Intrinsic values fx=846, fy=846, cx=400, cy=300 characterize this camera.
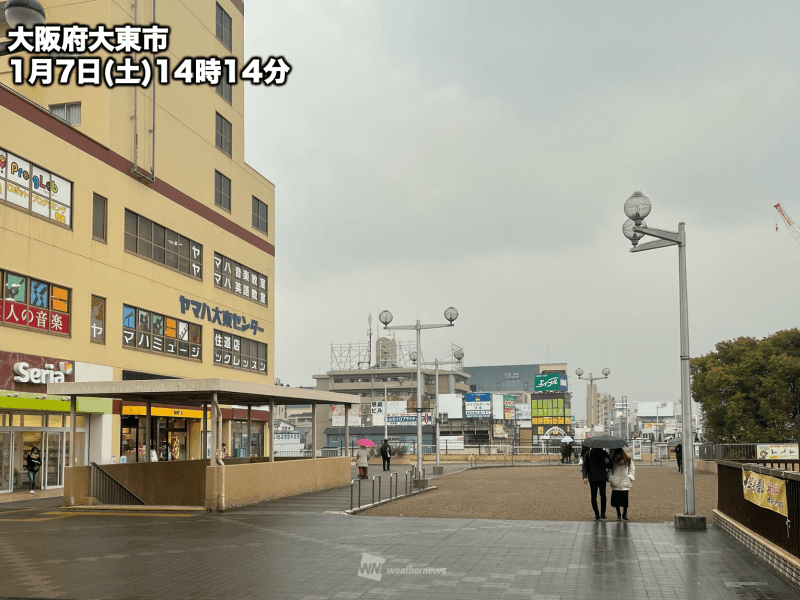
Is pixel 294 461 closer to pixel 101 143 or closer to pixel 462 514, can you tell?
pixel 462 514

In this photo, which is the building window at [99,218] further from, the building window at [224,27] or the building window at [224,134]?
the building window at [224,27]

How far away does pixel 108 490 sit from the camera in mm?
23688

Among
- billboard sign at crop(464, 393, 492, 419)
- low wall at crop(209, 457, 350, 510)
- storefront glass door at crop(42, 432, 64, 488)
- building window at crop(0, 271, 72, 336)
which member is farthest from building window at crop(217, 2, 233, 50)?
billboard sign at crop(464, 393, 492, 419)

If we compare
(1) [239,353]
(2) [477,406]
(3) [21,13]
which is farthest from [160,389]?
(2) [477,406]

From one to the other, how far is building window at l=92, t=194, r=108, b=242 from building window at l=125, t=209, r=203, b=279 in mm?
1698

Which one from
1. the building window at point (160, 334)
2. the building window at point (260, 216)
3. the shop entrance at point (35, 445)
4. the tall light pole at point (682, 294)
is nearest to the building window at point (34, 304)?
the shop entrance at point (35, 445)

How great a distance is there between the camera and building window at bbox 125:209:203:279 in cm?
3594

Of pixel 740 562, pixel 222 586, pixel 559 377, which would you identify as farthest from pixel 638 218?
pixel 559 377

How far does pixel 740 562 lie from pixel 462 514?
8.67 metres

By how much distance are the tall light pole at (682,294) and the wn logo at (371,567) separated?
21.7 feet

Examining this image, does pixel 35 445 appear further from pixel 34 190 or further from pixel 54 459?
pixel 34 190

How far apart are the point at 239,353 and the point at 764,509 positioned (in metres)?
38.0

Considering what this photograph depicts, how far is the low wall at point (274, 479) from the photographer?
2124 centimetres

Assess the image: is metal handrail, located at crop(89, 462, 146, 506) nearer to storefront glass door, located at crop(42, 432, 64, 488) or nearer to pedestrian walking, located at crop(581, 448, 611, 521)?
storefront glass door, located at crop(42, 432, 64, 488)
